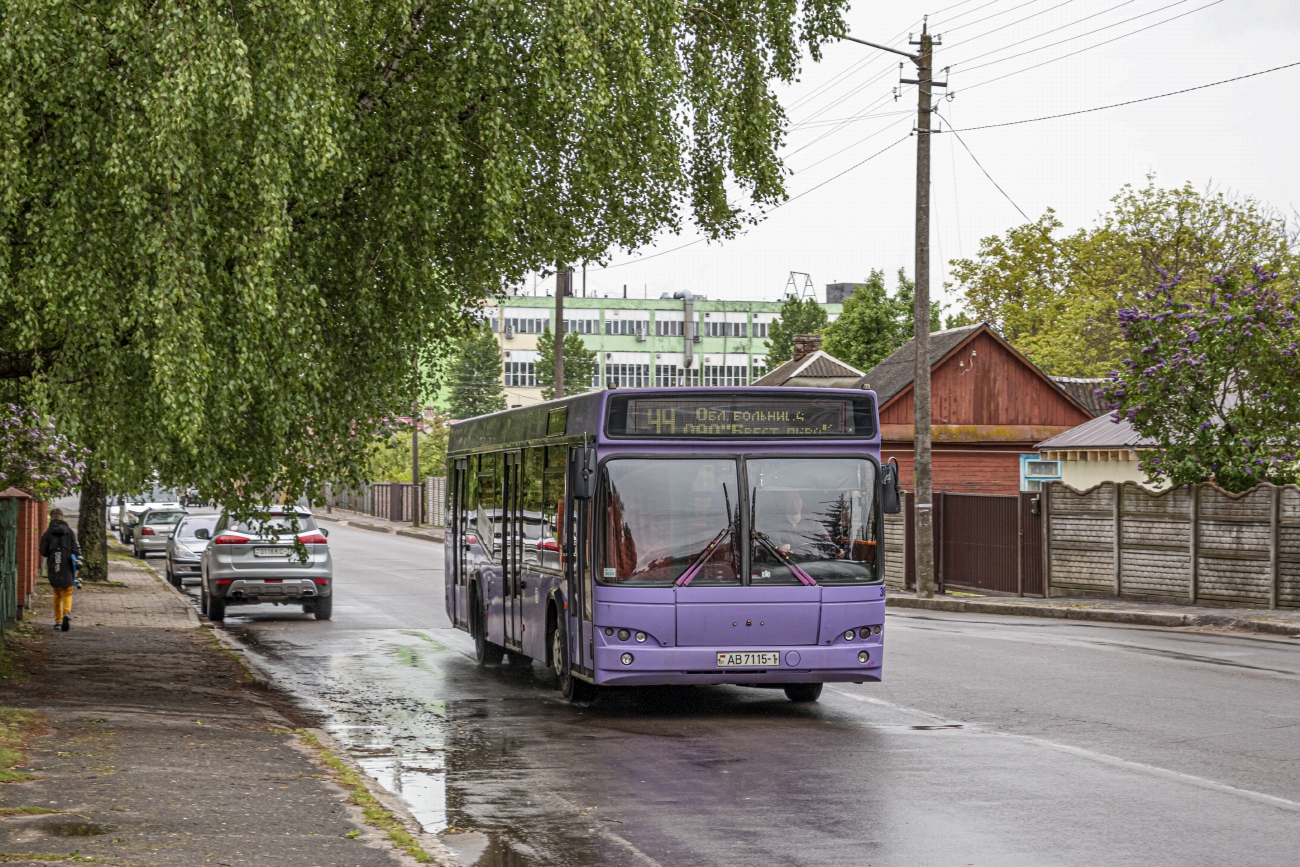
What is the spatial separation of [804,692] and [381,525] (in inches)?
2492

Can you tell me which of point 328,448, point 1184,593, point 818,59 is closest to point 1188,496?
point 1184,593

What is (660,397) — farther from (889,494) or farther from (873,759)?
(873,759)

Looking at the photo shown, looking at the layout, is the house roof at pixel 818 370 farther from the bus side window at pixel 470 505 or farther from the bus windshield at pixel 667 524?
the bus windshield at pixel 667 524

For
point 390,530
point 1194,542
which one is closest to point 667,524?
point 1194,542

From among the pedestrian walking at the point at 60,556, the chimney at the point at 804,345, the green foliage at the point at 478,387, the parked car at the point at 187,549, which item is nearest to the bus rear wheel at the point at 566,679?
the pedestrian walking at the point at 60,556

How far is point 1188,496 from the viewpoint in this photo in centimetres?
2497

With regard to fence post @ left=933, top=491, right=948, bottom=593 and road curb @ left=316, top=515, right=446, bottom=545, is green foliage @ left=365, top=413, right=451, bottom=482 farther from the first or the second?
fence post @ left=933, top=491, right=948, bottom=593

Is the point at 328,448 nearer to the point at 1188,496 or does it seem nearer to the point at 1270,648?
the point at 1270,648

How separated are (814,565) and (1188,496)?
45.1 ft

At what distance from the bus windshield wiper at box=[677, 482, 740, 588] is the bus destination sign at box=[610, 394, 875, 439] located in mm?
603

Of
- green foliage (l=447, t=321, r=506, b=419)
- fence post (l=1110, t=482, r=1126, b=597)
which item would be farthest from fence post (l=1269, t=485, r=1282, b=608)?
green foliage (l=447, t=321, r=506, b=419)

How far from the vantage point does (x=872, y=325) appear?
79062 mm

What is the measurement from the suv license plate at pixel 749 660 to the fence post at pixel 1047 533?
1681cm

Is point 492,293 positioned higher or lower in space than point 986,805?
higher
